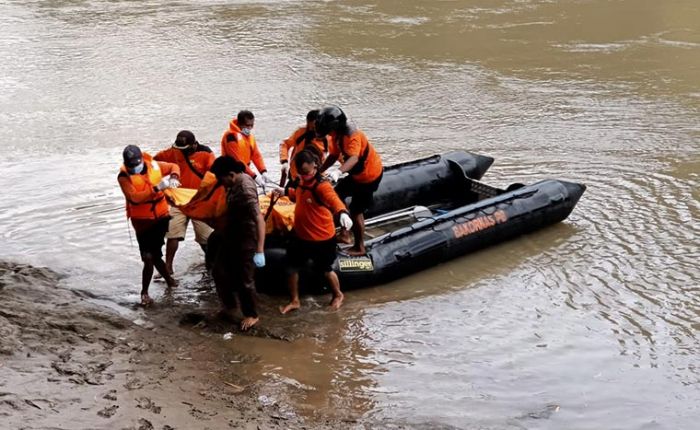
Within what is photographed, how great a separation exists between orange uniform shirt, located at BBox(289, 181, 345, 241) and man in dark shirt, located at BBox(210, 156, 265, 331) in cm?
55

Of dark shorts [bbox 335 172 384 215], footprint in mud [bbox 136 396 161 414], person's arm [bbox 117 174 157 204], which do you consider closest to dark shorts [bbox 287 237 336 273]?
dark shorts [bbox 335 172 384 215]

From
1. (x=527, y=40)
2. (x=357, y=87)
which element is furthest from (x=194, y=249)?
(x=527, y=40)

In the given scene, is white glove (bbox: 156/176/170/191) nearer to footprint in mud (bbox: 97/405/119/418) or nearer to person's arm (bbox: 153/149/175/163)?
person's arm (bbox: 153/149/175/163)

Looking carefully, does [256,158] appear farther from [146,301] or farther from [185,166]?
[146,301]

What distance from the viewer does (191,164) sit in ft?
25.1

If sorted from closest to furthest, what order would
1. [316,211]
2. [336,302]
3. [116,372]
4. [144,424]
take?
1. [144,424]
2. [116,372]
3. [316,211]
4. [336,302]

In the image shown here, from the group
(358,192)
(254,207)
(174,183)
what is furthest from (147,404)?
(358,192)

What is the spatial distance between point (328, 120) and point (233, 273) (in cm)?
172

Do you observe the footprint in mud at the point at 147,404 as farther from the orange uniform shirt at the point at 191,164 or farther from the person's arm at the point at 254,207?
the orange uniform shirt at the point at 191,164

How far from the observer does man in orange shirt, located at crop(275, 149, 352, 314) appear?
6.90 meters

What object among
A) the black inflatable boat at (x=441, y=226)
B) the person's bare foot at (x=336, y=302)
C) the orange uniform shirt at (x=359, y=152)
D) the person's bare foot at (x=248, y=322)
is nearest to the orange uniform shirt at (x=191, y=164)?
the black inflatable boat at (x=441, y=226)

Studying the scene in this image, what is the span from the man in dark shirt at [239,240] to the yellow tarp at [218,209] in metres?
0.19

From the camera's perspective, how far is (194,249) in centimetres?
871

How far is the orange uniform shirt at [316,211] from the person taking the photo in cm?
691
